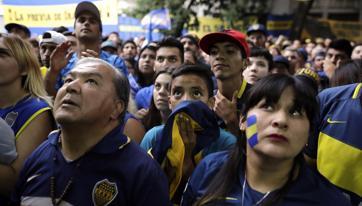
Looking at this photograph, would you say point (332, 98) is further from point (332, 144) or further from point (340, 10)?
point (340, 10)

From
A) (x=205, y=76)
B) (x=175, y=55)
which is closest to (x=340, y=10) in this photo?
(x=175, y=55)

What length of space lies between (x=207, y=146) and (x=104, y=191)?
2.91 ft

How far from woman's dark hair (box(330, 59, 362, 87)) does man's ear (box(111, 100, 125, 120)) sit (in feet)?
6.28

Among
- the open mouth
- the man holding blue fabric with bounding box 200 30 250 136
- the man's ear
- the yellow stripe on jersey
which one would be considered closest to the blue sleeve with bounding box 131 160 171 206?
the man's ear

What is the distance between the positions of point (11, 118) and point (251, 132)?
4.79 feet

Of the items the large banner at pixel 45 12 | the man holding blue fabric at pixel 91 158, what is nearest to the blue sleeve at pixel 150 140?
the man holding blue fabric at pixel 91 158

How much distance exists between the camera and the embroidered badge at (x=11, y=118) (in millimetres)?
2830

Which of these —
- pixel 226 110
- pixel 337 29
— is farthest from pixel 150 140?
pixel 337 29

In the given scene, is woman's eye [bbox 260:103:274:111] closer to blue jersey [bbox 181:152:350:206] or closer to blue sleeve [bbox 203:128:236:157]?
blue jersey [bbox 181:152:350:206]

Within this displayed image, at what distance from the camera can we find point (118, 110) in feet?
8.32

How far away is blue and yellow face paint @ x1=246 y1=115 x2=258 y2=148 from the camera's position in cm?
216

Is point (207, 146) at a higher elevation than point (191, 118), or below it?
below

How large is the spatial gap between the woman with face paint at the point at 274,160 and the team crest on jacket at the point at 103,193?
383 millimetres

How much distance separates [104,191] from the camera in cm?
221
